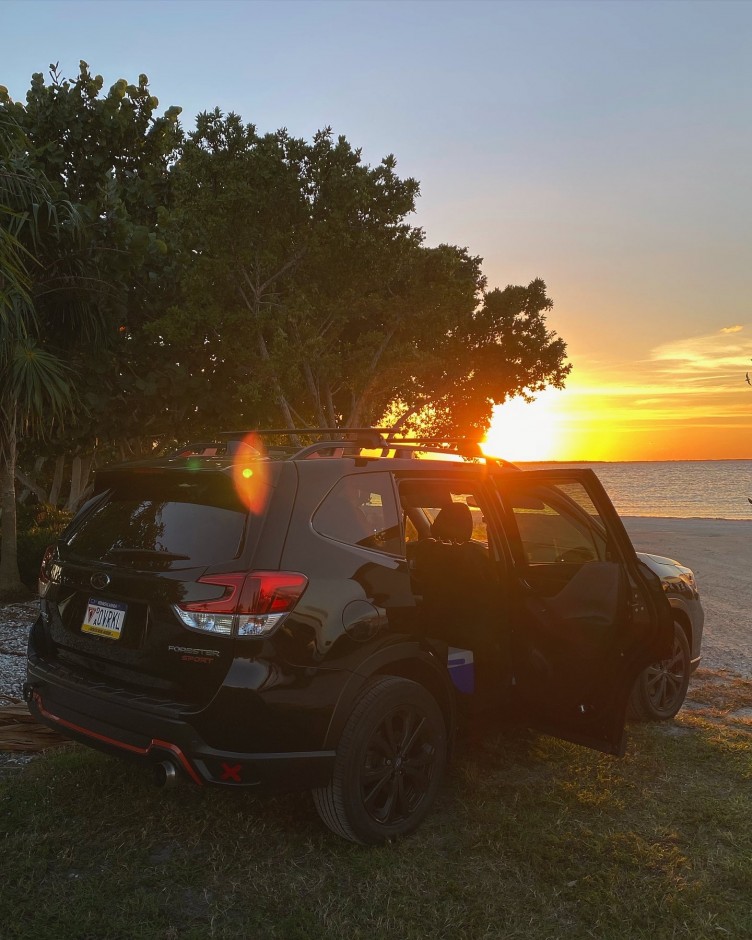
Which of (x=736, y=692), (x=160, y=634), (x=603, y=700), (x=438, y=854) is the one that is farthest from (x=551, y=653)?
(x=736, y=692)

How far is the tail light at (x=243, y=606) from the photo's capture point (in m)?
2.90

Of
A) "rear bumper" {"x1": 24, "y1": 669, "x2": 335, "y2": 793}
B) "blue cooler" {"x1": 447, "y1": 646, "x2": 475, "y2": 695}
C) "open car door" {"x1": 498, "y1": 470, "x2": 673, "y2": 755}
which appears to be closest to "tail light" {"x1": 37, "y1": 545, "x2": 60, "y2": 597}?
"rear bumper" {"x1": 24, "y1": 669, "x2": 335, "y2": 793}

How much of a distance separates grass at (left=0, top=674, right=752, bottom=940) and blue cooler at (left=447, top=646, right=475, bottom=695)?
60 cm

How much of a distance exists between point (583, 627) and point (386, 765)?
1.34 m

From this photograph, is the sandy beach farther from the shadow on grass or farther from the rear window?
the rear window

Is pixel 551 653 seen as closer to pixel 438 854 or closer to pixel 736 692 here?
pixel 438 854

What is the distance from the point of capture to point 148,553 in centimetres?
321

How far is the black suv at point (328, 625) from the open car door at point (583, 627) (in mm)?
10

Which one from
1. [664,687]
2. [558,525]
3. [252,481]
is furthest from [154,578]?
[664,687]

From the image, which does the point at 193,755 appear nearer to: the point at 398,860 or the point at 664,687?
the point at 398,860

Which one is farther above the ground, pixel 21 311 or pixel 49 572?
pixel 21 311

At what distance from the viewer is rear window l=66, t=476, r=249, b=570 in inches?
121

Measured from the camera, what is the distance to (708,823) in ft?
12.2

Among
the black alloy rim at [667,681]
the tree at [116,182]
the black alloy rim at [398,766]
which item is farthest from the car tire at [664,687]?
the tree at [116,182]
